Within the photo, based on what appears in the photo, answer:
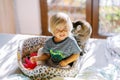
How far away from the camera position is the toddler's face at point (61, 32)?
4.22 ft

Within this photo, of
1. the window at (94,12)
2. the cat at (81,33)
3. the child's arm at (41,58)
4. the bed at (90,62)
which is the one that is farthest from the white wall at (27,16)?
the child's arm at (41,58)

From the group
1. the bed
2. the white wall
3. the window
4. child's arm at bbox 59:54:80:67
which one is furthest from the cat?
the white wall

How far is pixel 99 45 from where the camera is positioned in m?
1.72

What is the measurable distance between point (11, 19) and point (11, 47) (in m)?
1.28

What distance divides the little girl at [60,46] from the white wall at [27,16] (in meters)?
1.64

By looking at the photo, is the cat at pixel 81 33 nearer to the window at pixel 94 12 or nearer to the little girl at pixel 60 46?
the little girl at pixel 60 46

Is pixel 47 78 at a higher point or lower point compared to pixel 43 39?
lower

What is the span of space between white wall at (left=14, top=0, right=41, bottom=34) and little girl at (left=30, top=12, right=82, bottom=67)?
1.64 metres

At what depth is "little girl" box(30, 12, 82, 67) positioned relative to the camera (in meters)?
1.29

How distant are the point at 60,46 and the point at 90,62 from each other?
267 millimetres

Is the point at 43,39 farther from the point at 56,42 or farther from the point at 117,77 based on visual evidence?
the point at 117,77

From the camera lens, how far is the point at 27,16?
119 inches

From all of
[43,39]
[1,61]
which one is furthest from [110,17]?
[1,61]

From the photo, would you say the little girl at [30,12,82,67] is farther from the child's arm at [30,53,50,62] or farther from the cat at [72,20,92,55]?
the cat at [72,20,92,55]
